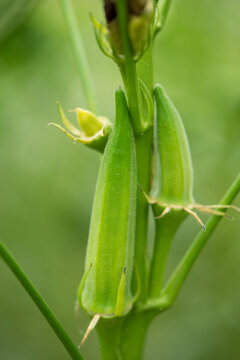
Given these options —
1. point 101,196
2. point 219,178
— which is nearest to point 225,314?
point 219,178

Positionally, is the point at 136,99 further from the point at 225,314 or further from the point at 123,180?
the point at 225,314

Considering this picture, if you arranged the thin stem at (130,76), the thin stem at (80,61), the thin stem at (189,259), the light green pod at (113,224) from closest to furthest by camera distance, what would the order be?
the thin stem at (130,76) → the light green pod at (113,224) → the thin stem at (189,259) → the thin stem at (80,61)

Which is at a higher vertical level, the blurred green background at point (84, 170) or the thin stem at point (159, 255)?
the thin stem at point (159, 255)

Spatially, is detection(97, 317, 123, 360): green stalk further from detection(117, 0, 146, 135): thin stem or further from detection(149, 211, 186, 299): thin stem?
detection(117, 0, 146, 135): thin stem

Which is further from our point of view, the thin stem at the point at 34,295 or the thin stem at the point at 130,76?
the thin stem at the point at 34,295

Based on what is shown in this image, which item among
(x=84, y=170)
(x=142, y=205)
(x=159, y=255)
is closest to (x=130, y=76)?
(x=142, y=205)

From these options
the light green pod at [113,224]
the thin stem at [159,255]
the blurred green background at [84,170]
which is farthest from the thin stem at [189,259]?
the blurred green background at [84,170]

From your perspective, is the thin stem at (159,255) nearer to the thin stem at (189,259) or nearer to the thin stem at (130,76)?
the thin stem at (189,259)

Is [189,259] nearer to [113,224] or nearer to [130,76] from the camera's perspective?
[113,224]
